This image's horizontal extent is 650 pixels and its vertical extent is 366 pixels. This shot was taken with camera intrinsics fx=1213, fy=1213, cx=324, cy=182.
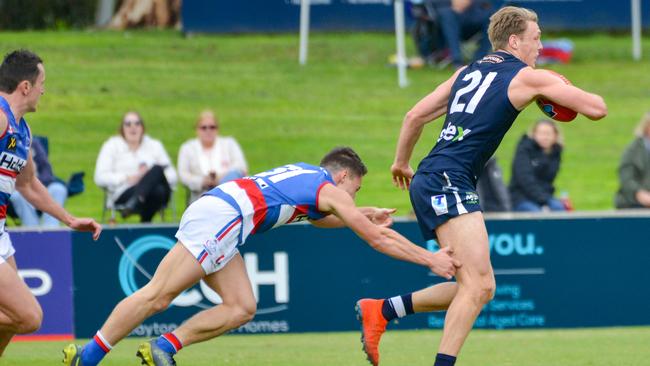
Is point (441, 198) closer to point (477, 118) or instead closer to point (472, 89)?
point (477, 118)

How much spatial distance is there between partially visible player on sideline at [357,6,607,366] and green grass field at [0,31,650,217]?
327 inches

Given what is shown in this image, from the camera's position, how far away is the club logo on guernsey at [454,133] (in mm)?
7188

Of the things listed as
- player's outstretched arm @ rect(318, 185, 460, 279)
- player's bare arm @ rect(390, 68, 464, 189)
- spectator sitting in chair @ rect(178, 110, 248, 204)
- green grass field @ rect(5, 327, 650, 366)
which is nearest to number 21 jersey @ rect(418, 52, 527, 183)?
player's bare arm @ rect(390, 68, 464, 189)

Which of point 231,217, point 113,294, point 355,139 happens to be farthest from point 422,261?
point 355,139

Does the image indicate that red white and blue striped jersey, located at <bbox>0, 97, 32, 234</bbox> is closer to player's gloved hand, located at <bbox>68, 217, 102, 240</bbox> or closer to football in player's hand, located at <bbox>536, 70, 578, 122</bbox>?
player's gloved hand, located at <bbox>68, 217, 102, 240</bbox>

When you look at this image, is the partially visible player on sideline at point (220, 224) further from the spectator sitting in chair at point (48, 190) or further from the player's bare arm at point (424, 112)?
the spectator sitting in chair at point (48, 190)

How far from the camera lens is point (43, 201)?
8148 millimetres

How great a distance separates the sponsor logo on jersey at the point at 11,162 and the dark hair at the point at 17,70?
0.41 m

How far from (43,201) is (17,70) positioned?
3.24ft

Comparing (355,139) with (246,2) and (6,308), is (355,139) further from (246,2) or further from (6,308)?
(6,308)

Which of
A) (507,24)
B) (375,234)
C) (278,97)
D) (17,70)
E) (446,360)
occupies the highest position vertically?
(507,24)

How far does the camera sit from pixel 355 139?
17.5 m

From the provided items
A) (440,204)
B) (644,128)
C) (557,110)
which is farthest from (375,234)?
(644,128)

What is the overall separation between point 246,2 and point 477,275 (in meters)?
14.1
